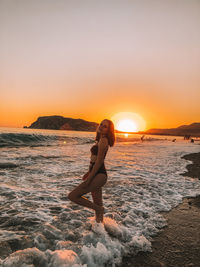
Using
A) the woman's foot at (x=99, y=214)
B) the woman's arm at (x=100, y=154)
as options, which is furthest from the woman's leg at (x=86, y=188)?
the woman's foot at (x=99, y=214)

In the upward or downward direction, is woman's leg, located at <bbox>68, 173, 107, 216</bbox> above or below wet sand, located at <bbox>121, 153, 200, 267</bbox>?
above

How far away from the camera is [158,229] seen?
4.28 m

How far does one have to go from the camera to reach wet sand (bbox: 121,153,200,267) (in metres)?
3.07

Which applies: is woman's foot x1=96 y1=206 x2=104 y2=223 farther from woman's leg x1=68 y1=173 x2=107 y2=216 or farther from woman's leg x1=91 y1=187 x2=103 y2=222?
woman's leg x1=68 y1=173 x2=107 y2=216

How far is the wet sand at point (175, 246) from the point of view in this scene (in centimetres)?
307

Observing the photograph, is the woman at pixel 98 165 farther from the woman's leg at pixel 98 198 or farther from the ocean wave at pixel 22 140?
the ocean wave at pixel 22 140

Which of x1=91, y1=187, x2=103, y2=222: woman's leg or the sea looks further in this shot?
x1=91, y1=187, x2=103, y2=222: woman's leg

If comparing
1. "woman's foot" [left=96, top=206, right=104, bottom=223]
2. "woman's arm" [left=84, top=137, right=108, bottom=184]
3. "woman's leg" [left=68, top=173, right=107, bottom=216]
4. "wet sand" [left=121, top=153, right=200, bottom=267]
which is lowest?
"wet sand" [left=121, top=153, right=200, bottom=267]

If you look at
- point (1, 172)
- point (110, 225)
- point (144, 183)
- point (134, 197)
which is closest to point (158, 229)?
point (110, 225)

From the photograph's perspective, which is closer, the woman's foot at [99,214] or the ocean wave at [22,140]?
the woman's foot at [99,214]

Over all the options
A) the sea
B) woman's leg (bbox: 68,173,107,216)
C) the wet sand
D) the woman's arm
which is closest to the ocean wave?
the sea

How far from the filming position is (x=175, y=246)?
3.54 meters

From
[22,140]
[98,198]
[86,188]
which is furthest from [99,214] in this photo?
[22,140]

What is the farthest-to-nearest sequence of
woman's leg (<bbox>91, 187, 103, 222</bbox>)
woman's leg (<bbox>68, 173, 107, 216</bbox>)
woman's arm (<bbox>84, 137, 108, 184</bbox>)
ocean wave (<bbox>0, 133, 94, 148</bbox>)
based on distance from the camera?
ocean wave (<bbox>0, 133, 94, 148</bbox>) < woman's leg (<bbox>91, 187, 103, 222</bbox>) < woman's leg (<bbox>68, 173, 107, 216</bbox>) < woman's arm (<bbox>84, 137, 108, 184</bbox>)
